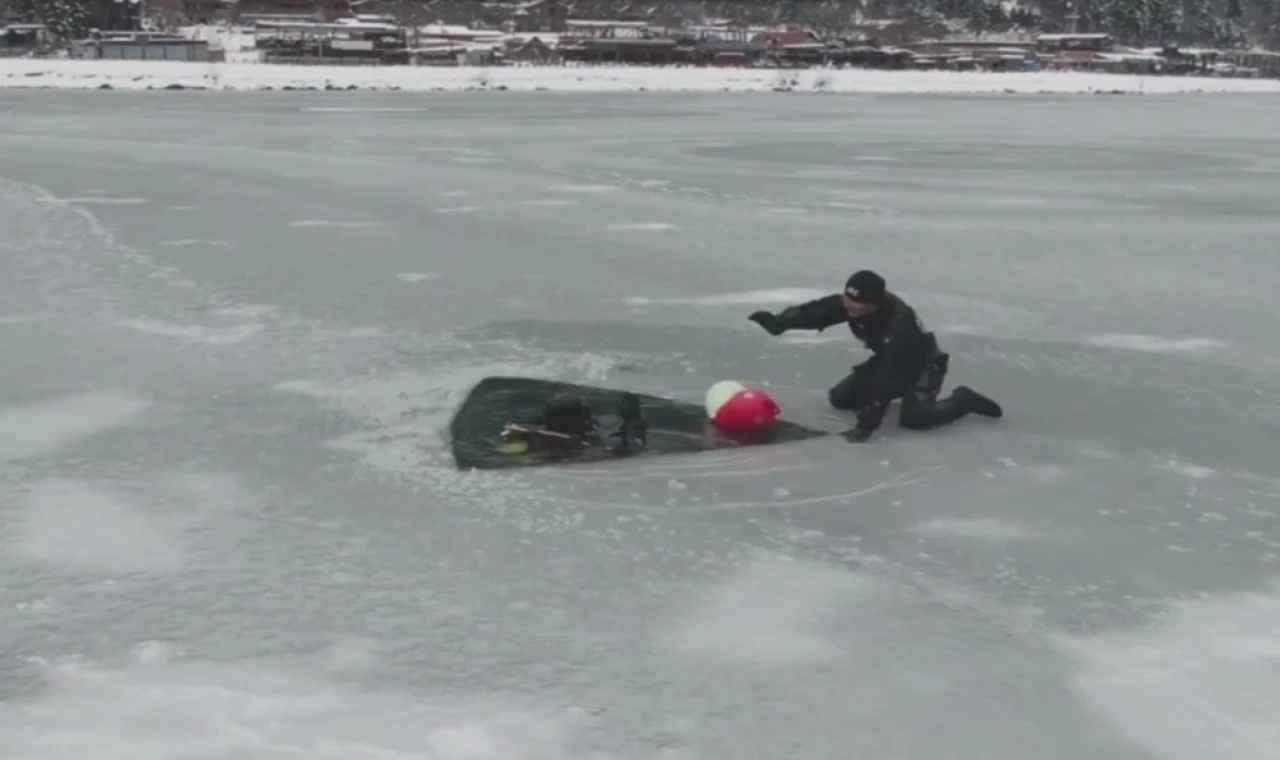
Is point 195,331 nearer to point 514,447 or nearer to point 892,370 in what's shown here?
point 514,447

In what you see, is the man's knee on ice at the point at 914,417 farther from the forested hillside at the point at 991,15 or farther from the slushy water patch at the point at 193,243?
the forested hillside at the point at 991,15

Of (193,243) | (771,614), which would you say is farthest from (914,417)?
(193,243)

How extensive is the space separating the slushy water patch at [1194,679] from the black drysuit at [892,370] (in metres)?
1.22

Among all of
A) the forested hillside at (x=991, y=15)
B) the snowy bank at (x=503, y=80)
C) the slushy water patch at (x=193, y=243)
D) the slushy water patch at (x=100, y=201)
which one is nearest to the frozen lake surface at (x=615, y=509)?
the slushy water patch at (x=193, y=243)

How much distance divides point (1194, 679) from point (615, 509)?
4.10 ft

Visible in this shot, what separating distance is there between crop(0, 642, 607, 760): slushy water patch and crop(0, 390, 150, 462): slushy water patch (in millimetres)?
1348

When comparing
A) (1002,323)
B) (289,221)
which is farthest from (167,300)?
(1002,323)

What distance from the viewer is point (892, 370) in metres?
3.62

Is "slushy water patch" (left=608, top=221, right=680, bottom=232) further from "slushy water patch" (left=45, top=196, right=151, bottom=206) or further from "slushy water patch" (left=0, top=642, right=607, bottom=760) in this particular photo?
"slushy water patch" (left=0, top=642, right=607, bottom=760)

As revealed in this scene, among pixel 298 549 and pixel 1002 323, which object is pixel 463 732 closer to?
pixel 298 549

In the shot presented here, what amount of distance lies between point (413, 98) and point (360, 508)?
20.5 metres

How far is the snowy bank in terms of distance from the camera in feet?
85.9

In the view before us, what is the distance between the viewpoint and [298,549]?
Result: 8.91 feet

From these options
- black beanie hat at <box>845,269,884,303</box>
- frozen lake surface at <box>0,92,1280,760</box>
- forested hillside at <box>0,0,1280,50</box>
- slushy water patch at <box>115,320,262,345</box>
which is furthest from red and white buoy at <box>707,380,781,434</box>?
forested hillside at <box>0,0,1280,50</box>
